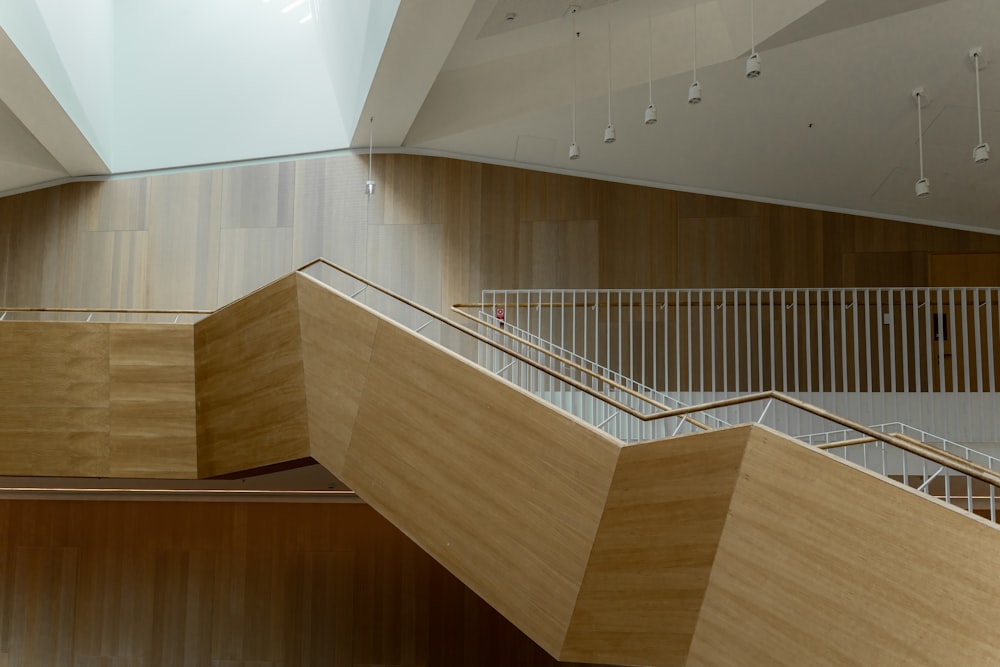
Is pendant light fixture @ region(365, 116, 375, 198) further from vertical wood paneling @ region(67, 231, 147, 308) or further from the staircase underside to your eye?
the staircase underside

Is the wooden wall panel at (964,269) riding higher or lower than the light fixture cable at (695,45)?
lower

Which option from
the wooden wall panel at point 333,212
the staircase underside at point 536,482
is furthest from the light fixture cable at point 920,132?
the wooden wall panel at point 333,212

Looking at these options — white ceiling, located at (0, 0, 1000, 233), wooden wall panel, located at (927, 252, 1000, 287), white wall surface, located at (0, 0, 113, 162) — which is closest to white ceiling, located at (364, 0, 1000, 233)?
white ceiling, located at (0, 0, 1000, 233)

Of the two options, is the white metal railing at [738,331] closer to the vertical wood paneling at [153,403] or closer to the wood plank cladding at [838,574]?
the vertical wood paneling at [153,403]

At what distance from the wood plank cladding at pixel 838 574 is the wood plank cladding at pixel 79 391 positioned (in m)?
5.78

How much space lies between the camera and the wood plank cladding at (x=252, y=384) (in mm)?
7770

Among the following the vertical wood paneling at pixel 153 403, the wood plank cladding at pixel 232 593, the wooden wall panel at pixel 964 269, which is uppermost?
the wooden wall panel at pixel 964 269

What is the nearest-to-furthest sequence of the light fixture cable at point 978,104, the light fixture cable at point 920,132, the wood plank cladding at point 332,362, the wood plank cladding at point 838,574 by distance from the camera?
the wood plank cladding at point 838,574 < the wood plank cladding at point 332,362 < the light fixture cable at point 978,104 < the light fixture cable at point 920,132

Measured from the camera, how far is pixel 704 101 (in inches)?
402

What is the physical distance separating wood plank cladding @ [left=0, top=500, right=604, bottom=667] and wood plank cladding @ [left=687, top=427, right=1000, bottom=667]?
7.17 meters

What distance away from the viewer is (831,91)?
967 cm

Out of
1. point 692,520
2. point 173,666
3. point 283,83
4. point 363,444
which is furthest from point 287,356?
point 173,666

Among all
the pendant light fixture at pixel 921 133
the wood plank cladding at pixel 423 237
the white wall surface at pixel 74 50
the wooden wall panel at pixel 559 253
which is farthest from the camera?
the wooden wall panel at pixel 559 253

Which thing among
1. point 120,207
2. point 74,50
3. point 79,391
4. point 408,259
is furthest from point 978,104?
point 120,207
